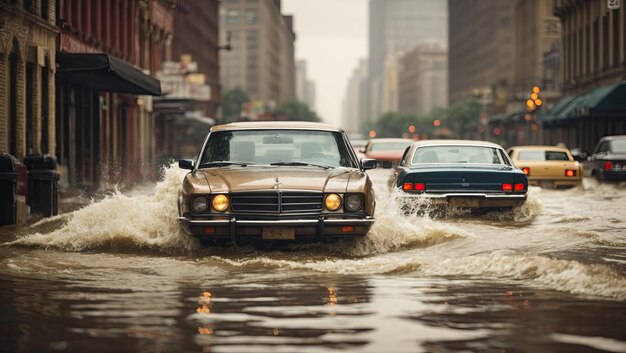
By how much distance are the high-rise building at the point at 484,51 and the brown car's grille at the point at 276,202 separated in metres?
115

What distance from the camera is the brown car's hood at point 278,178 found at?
12516 mm

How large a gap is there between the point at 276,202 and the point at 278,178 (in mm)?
335

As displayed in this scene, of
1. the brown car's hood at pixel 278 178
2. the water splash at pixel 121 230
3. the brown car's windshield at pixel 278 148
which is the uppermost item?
the brown car's windshield at pixel 278 148

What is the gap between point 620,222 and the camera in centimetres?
1930

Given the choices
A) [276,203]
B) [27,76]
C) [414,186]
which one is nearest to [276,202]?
[276,203]

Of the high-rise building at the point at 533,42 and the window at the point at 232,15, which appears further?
the window at the point at 232,15

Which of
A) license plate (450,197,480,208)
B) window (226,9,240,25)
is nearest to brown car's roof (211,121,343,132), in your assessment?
license plate (450,197,480,208)

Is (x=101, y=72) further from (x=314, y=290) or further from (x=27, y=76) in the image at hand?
(x=314, y=290)

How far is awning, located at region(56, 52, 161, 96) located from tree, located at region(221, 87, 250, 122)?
94.3 metres

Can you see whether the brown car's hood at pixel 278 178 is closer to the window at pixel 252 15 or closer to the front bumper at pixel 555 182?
the front bumper at pixel 555 182

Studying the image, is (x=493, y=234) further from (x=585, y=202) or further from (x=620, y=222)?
(x=585, y=202)

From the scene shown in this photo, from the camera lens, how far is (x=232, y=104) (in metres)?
143

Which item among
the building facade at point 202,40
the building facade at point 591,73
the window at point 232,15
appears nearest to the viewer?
the building facade at point 591,73

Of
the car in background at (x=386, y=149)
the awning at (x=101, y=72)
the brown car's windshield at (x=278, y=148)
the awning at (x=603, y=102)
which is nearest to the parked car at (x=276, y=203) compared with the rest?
the brown car's windshield at (x=278, y=148)
